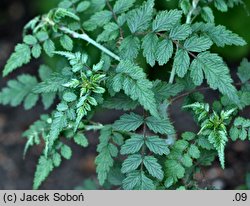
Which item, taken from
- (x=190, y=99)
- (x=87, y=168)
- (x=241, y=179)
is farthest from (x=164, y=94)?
(x=87, y=168)

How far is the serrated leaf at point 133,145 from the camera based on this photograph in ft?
7.58

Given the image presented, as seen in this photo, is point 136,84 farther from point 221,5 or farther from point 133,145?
point 221,5

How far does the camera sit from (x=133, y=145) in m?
2.33

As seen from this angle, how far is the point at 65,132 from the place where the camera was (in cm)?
269

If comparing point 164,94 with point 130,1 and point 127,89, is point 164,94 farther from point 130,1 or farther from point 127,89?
point 130,1

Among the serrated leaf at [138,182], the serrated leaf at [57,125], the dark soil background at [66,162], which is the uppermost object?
the serrated leaf at [57,125]

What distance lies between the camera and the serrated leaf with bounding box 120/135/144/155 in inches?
91.0

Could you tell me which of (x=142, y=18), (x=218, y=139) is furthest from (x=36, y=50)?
(x=218, y=139)

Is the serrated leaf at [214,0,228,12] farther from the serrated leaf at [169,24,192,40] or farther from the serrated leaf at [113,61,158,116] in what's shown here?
the serrated leaf at [113,61,158,116]

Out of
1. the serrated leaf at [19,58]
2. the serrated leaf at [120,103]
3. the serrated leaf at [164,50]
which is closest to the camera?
the serrated leaf at [164,50]

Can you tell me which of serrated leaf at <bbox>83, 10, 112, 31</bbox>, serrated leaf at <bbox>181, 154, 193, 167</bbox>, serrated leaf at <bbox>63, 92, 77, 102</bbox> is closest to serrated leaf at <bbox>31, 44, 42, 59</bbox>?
serrated leaf at <bbox>83, 10, 112, 31</bbox>

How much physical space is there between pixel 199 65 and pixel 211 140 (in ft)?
1.12

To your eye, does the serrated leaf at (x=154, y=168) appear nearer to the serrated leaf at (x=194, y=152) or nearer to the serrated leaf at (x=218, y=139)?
the serrated leaf at (x=194, y=152)

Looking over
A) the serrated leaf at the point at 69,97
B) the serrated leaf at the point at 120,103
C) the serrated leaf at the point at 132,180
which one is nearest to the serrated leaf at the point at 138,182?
the serrated leaf at the point at 132,180
